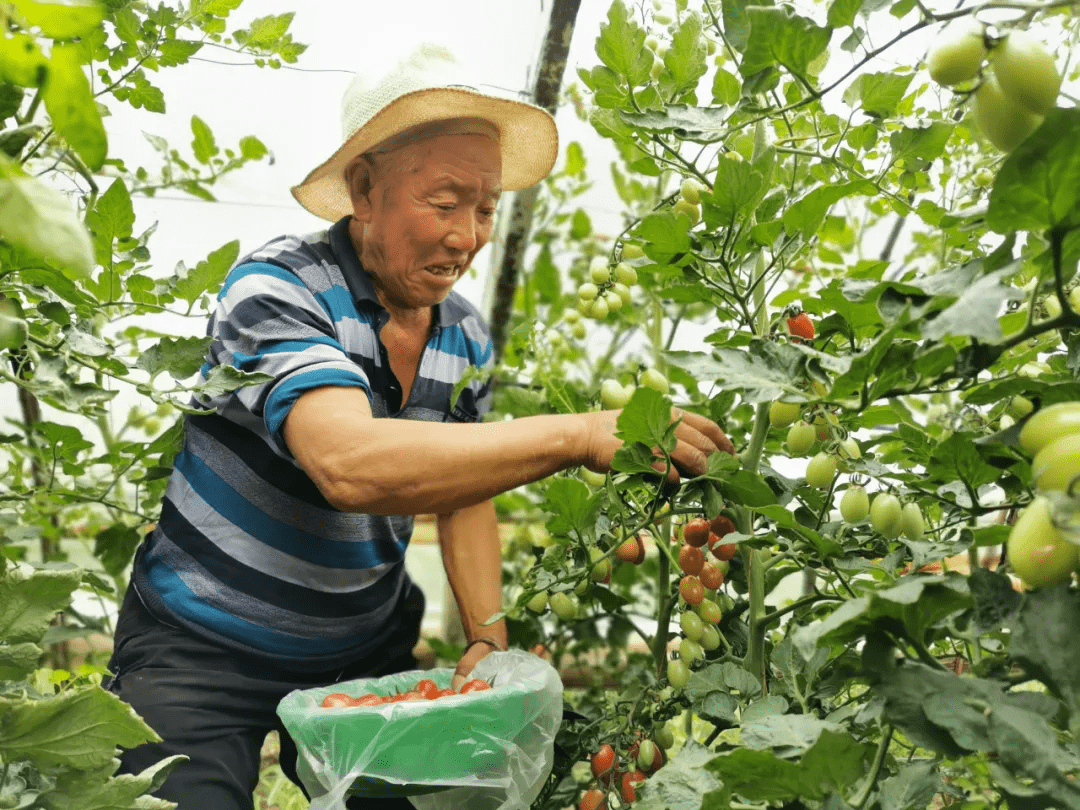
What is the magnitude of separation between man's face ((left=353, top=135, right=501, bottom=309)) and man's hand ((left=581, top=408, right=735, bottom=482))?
42 cm

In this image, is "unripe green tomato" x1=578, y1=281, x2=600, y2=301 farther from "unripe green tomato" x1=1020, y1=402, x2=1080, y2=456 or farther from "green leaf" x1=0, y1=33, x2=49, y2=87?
"green leaf" x1=0, y1=33, x2=49, y2=87

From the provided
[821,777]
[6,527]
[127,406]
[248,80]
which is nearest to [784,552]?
[821,777]

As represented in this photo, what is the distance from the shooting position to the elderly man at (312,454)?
1187 mm

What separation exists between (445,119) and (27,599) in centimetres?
92

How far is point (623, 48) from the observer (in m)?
0.93

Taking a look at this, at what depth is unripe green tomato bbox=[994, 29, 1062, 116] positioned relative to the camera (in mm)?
476

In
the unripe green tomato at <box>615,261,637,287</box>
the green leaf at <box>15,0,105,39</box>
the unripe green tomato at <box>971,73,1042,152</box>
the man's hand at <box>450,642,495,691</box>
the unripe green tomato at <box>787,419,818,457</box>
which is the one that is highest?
the unripe green tomato at <box>971,73,1042,152</box>

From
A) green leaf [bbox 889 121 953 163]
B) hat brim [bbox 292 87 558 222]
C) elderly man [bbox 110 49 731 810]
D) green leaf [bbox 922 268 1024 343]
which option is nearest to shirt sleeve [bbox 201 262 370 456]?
elderly man [bbox 110 49 731 810]

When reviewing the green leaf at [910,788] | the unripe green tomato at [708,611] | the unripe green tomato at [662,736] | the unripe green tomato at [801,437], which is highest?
the unripe green tomato at [801,437]

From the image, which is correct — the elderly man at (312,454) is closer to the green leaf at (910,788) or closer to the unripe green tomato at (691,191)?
the unripe green tomato at (691,191)

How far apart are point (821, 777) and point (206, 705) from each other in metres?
0.99

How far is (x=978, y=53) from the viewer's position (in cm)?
49

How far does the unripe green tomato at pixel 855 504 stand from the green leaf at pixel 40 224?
2.22ft

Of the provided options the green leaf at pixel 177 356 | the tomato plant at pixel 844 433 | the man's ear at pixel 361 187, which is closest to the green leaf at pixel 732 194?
the tomato plant at pixel 844 433
